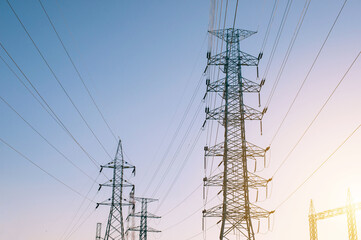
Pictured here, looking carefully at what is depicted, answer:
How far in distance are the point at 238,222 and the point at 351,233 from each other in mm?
24443

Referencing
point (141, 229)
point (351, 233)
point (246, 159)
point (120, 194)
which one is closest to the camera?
point (246, 159)

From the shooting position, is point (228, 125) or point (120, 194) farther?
point (120, 194)

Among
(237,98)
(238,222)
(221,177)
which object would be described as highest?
(237,98)

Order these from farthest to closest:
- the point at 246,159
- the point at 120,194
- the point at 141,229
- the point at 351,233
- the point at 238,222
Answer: the point at 141,229
the point at 351,233
the point at 120,194
the point at 246,159
the point at 238,222

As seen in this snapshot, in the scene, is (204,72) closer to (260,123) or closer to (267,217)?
(260,123)

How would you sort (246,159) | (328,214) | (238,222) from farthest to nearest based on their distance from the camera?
1. (328,214)
2. (246,159)
3. (238,222)

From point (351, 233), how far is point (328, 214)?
8.17 metres

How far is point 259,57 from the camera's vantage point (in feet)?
98.9

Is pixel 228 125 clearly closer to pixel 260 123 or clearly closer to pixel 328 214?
pixel 260 123

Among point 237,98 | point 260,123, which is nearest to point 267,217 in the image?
point 260,123

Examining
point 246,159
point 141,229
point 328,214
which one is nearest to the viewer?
point 246,159

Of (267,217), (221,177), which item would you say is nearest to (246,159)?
(221,177)

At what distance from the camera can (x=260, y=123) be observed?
28.8 m

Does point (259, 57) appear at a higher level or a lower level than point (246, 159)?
higher
